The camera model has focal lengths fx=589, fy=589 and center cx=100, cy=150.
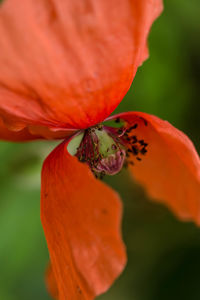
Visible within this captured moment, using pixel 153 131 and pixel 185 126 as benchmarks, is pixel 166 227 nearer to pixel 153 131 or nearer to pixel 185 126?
pixel 185 126

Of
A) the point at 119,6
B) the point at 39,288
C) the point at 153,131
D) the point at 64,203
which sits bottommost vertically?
the point at 39,288

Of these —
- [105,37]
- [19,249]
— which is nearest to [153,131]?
[105,37]

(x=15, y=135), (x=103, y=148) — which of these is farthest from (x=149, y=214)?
(x=15, y=135)

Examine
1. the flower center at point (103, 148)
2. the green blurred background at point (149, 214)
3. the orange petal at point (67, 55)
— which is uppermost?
the orange petal at point (67, 55)

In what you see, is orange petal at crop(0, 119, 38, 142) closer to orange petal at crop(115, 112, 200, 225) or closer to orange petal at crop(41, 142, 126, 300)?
orange petal at crop(41, 142, 126, 300)

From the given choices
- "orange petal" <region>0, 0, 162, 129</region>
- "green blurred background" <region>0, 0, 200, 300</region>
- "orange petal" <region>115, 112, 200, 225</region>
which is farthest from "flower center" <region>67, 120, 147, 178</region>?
"green blurred background" <region>0, 0, 200, 300</region>

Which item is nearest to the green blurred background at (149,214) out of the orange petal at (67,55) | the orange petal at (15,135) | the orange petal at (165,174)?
the orange petal at (165,174)

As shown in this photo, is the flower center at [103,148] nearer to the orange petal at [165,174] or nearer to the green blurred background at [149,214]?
the orange petal at [165,174]
